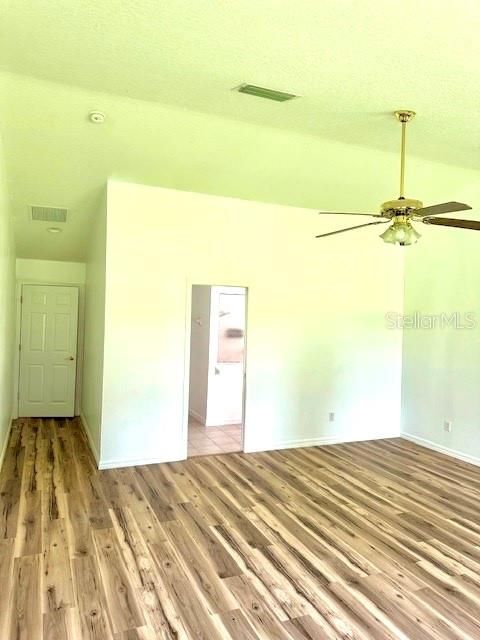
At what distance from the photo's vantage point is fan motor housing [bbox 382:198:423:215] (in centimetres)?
315

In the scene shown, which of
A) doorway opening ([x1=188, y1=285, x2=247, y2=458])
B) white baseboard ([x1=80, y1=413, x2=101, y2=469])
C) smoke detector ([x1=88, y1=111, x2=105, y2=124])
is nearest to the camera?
smoke detector ([x1=88, y1=111, x2=105, y2=124])

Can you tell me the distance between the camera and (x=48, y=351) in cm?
→ 698

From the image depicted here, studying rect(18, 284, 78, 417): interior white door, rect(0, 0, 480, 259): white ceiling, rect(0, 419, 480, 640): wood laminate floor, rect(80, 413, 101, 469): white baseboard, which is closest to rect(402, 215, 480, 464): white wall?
rect(0, 419, 480, 640): wood laminate floor

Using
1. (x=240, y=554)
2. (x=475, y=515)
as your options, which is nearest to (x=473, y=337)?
(x=475, y=515)

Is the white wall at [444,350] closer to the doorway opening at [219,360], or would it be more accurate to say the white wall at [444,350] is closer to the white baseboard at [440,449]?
the white baseboard at [440,449]

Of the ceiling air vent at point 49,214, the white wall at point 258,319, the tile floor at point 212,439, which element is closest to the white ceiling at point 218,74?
the ceiling air vent at point 49,214

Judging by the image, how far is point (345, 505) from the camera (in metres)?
3.92

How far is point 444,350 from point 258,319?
7.95 ft

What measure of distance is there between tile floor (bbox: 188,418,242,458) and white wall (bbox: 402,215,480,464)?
2410mm

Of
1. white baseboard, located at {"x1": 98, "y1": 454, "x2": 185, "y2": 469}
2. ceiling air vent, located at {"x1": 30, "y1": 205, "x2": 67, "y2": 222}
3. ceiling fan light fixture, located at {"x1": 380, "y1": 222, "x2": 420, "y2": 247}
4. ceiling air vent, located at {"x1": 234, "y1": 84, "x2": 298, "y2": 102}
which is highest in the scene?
ceiling air vent, located at {"x1": 234, "y1": 84, "x2": 298, "y2": 102}

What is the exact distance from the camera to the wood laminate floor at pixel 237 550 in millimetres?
2355

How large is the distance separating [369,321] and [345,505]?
9.20ft

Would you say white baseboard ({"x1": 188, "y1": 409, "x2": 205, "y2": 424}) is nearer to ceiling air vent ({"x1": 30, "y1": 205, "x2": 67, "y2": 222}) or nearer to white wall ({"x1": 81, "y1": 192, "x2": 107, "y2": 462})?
white wall ({"x1": 81, "y1": 192, "x2": 107, "y2": 462})

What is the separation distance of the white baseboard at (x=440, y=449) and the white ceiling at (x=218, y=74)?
3.38 meters
